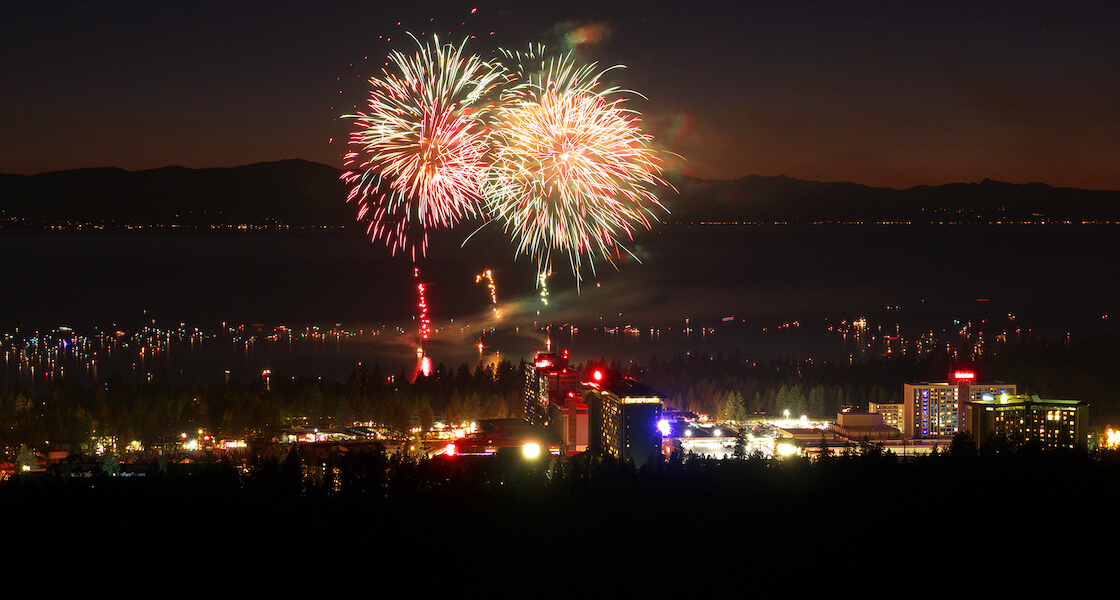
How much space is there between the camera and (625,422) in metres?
15.2

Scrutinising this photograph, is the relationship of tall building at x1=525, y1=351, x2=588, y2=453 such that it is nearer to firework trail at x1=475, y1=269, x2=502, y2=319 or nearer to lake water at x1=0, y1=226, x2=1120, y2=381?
lake water at x1=0, y1=226, x2=1120, y2=381

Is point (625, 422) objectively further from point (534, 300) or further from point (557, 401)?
point (534, 300)

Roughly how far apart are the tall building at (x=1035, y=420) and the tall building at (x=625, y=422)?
5044 millimetres

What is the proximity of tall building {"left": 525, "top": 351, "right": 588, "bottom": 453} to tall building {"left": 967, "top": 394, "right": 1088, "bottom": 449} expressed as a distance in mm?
6230

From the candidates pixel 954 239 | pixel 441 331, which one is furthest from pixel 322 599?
pixel 954 239

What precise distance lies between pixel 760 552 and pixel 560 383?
997 centimetres

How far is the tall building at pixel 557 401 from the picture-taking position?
16.9 metres

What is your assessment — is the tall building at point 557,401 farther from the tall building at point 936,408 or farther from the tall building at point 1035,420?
the tall building at point 1035,420

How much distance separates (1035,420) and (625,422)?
6.46 metres

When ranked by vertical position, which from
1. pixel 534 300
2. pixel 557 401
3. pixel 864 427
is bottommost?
pixel 864 427

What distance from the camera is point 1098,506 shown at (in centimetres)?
893

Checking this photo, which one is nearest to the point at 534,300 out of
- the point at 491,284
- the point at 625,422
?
the point at 491,284

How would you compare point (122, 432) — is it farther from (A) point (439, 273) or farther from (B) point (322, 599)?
(A) point (439, 273)

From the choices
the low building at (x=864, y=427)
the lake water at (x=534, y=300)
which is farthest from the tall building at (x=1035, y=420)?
the lake water at (x=534, y=300)
